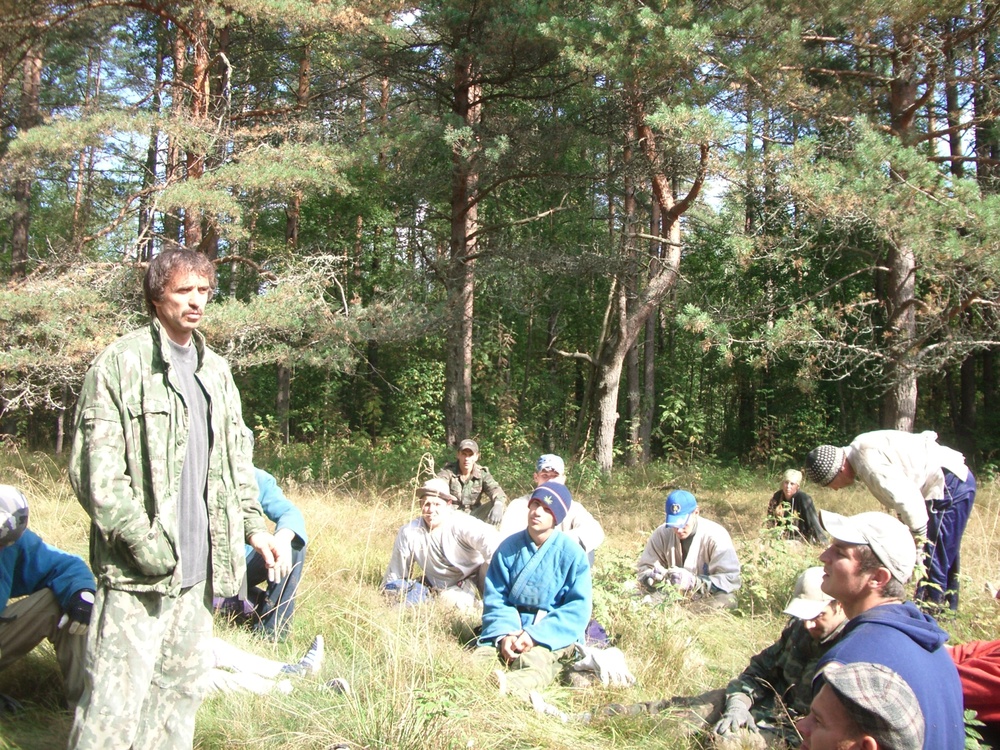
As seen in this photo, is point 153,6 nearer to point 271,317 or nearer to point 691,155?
point 271,317

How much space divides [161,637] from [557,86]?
10.3 meters

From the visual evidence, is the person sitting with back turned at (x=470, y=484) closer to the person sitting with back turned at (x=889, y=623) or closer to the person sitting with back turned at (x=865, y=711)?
the person sitting with back turned at (x=889, y=623)

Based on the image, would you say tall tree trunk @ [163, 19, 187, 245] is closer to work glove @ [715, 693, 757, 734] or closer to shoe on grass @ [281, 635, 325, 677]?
shoe on grass @ [281, 635, 325, 677]

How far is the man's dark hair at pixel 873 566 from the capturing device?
232 centimetres

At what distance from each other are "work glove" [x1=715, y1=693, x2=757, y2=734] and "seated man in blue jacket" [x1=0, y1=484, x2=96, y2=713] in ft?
7.91

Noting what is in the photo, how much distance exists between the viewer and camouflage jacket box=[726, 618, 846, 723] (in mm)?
3299

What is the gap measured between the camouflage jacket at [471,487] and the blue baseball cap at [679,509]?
2409 mm

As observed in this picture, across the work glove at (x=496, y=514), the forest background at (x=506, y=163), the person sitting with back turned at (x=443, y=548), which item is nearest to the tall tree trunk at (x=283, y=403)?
the forest background at (x=506, y=163)

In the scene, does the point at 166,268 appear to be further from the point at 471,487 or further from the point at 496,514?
the point at 471,487

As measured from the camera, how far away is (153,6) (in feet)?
34.1

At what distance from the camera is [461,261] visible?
12.1 metres

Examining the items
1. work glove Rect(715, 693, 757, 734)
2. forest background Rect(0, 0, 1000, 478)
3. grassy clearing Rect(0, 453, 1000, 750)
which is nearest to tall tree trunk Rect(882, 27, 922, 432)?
forest background Rect(0, 0, 1000, 478)

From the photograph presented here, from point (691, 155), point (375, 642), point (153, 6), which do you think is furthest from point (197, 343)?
point (153, 6)

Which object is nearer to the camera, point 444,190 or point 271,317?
point 271,317
